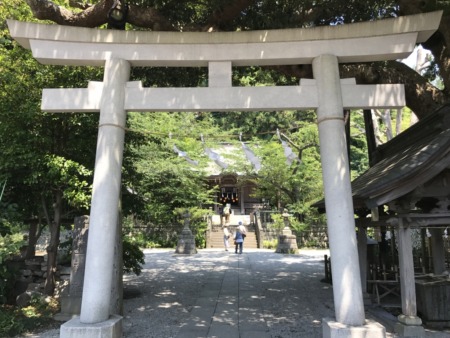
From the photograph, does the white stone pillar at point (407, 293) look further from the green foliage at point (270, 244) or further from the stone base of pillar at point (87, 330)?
the green foliage at point (270, 244)

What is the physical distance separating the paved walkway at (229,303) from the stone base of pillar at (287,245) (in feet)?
18.2

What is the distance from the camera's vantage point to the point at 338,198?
4594mm

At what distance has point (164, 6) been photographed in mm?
7926

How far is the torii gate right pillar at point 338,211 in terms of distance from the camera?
434 centimetres

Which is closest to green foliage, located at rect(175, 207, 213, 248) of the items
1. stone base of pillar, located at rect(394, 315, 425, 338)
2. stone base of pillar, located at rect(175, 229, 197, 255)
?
stone base of pillar, located at rect(175, 229, 197, 255)

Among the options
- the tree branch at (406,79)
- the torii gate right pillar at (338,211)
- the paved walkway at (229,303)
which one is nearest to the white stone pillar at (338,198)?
the torii gate right pillar at (338,211)

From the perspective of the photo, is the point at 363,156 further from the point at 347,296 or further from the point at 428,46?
the point at 347,296

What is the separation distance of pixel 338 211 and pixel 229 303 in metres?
4.69

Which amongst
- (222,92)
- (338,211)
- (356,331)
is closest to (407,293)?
(356,331)

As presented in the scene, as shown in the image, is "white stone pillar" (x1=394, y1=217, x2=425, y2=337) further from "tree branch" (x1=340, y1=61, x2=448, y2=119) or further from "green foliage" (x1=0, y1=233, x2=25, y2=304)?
"green foliage" (x1=0, y1=233, x2=25, y2=304)

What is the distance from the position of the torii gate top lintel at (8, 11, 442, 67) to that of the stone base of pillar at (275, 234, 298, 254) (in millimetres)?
15961

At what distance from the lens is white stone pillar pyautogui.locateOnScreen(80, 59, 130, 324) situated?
176 inches

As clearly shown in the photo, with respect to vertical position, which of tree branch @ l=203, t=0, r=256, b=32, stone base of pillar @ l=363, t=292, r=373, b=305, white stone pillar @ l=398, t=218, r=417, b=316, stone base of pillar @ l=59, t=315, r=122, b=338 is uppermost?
tree branch @ l=203, t=0, r=256, b=32

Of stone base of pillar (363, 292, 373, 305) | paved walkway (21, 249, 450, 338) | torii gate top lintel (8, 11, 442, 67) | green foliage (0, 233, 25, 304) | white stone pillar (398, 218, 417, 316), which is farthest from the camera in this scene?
stone base of pillar (363, 292, 373, 305)
